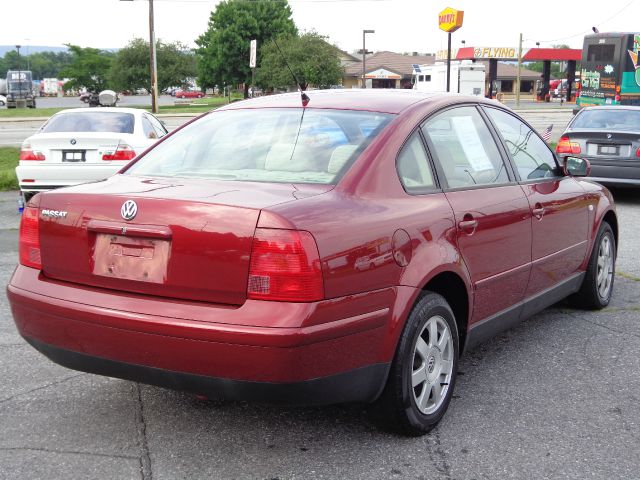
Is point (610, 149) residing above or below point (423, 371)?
above

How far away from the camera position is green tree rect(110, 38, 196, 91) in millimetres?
61562

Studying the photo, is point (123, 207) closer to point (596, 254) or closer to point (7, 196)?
point (596, 254)

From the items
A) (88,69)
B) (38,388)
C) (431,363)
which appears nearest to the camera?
(431,363)

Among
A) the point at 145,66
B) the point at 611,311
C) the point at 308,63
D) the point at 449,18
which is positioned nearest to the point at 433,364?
the point at 611,311

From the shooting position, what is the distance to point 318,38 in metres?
48.7

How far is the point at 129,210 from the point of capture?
3312 mm

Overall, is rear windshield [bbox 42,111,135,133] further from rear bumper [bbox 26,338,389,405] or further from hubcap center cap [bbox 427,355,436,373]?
hubcap center cap [bbox 427,355,436,373]

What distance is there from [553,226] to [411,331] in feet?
5.94

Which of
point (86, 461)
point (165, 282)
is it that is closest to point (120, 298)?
point (165, 282)

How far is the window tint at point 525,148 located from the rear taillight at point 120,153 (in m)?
6.35

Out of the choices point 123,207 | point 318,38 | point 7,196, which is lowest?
point 7,196

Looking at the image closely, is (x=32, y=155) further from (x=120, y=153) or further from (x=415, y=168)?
(x=415, y=168)

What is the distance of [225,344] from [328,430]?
3.21ft

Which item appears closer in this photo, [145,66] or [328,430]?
[328,430]
